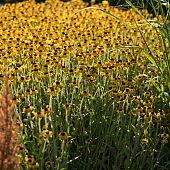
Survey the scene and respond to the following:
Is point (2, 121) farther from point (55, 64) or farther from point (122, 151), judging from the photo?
point (55, 64)

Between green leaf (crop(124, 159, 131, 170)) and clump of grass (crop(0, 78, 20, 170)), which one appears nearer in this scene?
clump of grass (crop(0, 78, 20, 170))

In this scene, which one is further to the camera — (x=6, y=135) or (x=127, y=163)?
(x=127, y=163)

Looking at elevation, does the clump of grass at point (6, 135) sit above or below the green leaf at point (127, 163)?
above

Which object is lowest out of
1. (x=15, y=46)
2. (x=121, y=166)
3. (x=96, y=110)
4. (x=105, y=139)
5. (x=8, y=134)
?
(x=121, y=166)

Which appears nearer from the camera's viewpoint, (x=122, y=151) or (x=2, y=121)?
(x=2, y=121)

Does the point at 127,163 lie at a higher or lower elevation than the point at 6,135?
lower

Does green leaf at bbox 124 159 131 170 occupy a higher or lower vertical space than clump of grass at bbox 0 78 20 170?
lower

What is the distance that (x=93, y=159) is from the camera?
317cm

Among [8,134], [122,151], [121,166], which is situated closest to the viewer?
[8,134]

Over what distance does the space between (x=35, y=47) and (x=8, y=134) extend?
2.36 metres

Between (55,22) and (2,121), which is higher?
(55,22)

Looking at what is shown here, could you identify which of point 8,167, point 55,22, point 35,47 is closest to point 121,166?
point 8,167

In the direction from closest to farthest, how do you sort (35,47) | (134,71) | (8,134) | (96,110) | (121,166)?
(8,134)
(121,166)
(96,110)
(35,47)
(134,71)

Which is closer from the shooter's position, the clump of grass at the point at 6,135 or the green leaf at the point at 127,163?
the clump of grass at the point at 6,135
